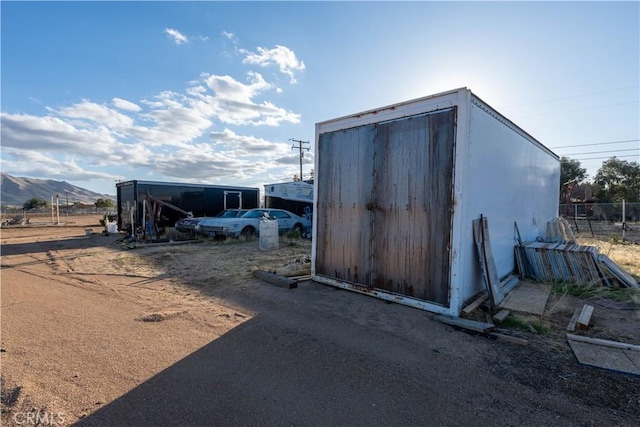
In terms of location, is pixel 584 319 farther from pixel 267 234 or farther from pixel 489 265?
pixel 267 234

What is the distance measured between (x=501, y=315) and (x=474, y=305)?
0.36m

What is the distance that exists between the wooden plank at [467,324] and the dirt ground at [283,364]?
0.11m

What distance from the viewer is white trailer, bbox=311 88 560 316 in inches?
169

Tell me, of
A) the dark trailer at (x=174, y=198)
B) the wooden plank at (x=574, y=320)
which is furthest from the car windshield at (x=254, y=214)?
the wooden plank at (x=574, y=320)

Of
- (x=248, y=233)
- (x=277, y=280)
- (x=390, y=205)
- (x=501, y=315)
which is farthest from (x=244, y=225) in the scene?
(x=501, y=315)

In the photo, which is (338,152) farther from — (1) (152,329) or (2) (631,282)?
(2) (631,282)

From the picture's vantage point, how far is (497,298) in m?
4.61

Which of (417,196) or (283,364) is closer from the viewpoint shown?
(283,364)

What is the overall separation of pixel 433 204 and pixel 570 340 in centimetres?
218

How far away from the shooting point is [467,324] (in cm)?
379

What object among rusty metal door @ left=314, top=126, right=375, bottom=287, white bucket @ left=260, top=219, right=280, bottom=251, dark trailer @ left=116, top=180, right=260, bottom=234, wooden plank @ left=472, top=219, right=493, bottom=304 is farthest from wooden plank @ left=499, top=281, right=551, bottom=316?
dark trailer @ left=116, top=180, right=260, bottom=234

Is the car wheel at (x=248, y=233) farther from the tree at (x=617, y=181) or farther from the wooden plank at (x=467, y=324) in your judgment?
the tree at (x=617, y=181)

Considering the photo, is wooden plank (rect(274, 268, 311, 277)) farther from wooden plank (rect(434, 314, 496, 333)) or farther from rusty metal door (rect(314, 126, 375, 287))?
wooden plank (rect(434, 314, 496, 333))

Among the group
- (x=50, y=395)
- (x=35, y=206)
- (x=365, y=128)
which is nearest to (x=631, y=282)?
(x=365, y=128)
